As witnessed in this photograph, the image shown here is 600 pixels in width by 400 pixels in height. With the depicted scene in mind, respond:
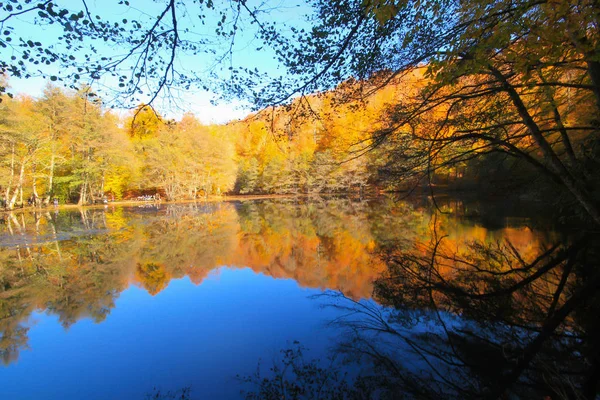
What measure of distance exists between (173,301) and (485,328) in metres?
5.07

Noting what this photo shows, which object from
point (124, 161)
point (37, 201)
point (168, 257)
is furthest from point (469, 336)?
point (37, 201)

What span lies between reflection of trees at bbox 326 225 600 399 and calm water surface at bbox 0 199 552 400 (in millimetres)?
697

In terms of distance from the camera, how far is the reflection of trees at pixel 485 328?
271cm

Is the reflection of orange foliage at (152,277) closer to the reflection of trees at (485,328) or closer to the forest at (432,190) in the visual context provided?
the forest at (432,190)

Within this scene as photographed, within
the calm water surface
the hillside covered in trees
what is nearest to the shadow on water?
the calm water surface

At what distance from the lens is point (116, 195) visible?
36438 millimetres

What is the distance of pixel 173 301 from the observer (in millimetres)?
5484

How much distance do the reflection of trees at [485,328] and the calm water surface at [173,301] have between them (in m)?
0.70

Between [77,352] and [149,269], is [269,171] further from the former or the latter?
[77,352]

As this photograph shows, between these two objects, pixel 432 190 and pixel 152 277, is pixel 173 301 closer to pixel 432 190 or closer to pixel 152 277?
pixel 152 277

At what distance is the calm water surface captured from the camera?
10.9ft

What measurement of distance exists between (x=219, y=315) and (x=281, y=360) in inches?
71.9

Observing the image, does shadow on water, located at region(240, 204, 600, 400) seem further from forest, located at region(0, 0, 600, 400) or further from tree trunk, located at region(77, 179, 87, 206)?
tree trunk, located at region(77, 179, 87, 206)

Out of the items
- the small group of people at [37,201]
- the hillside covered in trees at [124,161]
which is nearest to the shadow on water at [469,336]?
the hillside covered in trees at [124,161]
